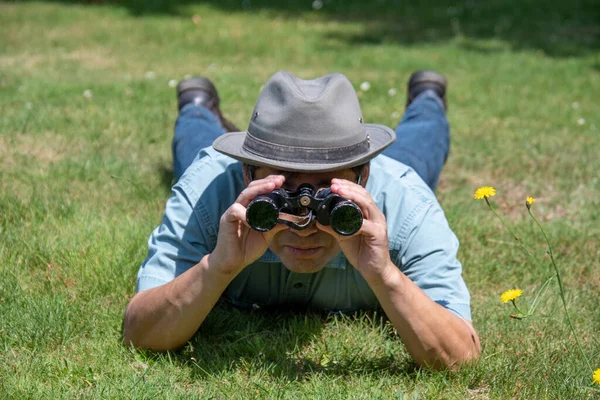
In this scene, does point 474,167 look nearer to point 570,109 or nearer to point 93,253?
point 570,109

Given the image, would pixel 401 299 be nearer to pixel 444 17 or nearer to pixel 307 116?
pixel 307 116

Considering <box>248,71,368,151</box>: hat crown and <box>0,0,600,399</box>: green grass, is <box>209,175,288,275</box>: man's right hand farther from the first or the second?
<box>0,0,600,399</box>: green grass

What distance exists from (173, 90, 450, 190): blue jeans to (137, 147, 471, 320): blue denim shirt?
1.15 metres

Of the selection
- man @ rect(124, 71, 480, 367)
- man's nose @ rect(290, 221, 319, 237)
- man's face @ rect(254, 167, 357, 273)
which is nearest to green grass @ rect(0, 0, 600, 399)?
man @ rect(124, 71, 480, 367)

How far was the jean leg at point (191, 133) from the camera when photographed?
4.44 meters

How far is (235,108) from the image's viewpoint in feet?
21.6

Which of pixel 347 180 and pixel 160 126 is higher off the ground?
pixel 347 180

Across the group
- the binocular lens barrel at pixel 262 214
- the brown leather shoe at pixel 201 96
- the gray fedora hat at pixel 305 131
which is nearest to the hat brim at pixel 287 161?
the gray fedora hat at pixel 305 131

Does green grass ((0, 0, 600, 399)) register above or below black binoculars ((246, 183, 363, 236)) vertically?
below

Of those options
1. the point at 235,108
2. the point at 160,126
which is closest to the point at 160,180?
the point at 160,126

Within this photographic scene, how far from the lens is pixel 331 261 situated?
311 cm

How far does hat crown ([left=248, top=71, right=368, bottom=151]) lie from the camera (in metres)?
2.66

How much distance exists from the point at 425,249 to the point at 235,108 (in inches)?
151

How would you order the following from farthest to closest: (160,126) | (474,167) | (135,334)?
1. (160,126)
2. (474,167)
3. (135,334)
